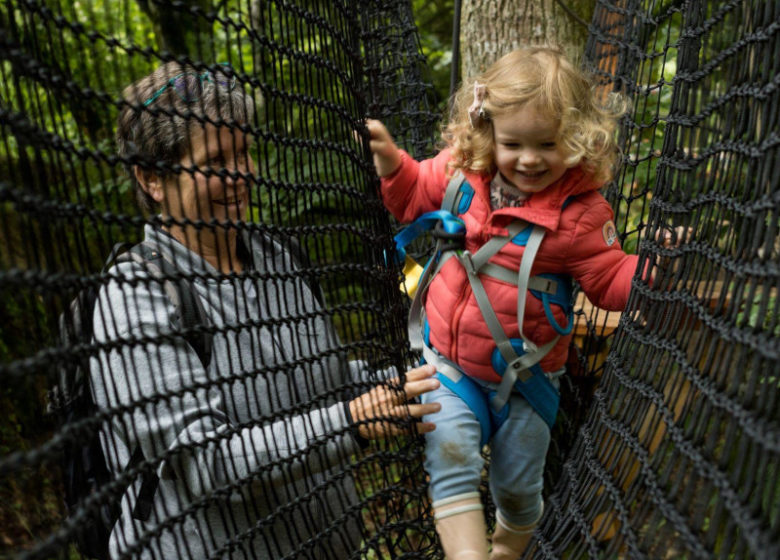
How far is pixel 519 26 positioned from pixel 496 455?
1.35 m

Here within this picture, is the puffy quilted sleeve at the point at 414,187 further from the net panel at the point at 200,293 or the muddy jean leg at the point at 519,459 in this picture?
the muddy jean leg at the point at 519,459

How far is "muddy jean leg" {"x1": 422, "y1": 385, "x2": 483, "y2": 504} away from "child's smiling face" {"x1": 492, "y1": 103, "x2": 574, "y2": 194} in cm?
51

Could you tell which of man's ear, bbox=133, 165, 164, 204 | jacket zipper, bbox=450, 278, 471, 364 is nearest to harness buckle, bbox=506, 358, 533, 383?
jacket zipper, bbox=450, 278, 471, 364

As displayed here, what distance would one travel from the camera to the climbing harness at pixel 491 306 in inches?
57.1

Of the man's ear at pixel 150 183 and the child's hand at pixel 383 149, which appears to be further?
the child's hand at pixel 383 149

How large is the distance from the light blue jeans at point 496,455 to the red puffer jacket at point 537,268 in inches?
3.9

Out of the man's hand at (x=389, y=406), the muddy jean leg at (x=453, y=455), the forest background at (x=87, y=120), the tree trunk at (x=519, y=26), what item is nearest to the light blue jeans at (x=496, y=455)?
the muddy jean leg at (x=453, y=455)

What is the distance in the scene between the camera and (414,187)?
66.1 inches

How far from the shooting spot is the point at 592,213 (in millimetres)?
1436

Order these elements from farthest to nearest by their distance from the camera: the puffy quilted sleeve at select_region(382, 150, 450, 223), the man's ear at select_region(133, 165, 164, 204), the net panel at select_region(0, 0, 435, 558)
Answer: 1. the puffy quilted sleeve at select_region(382, 150, 450, 223)
2. the man's ear at select_region(133, 165, 164, 204)
3. the net panel at select_region(0, 0, 435, 558)

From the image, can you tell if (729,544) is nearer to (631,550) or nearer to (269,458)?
(631,550)

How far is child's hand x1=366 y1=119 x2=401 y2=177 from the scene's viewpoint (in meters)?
1.51

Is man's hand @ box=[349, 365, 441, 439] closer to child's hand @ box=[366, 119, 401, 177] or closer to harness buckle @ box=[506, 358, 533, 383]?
harness buckle @ box=[506, 358, 533, 383]

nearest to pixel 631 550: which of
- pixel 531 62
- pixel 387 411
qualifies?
pixel 387 411
